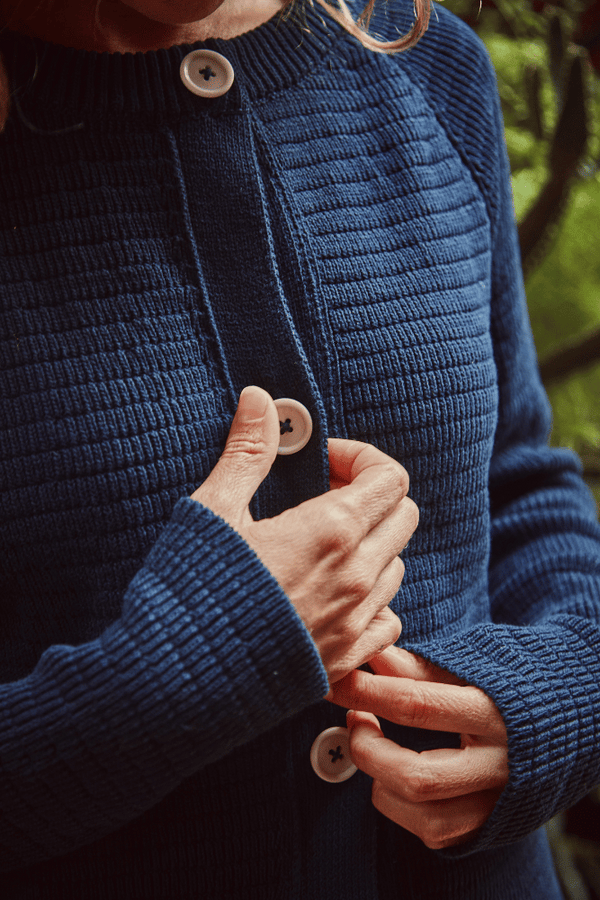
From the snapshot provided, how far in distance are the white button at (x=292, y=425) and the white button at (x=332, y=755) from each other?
0.90 feet

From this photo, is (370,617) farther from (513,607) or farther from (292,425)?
(513,607)

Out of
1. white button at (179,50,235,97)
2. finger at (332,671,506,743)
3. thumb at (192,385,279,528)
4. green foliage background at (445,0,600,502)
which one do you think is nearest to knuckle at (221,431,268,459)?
thumb at (192,385,279,528)

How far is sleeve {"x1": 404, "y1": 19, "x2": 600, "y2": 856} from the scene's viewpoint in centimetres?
66

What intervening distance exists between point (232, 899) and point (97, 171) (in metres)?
0.70

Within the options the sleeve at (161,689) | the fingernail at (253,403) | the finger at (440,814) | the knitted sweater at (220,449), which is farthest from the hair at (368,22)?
the finger at (440,814)

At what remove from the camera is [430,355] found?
0.71 m

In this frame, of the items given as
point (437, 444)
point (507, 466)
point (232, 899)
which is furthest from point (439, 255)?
point (232, 899)

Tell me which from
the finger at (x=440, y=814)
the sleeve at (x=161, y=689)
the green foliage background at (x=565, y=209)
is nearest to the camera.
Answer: the sleeve at (x=161, y=689)

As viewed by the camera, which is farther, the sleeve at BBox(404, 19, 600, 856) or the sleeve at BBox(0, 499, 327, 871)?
the sleeve at BBox(404, 19, 600, 856)

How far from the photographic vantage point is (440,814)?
646 millimetres

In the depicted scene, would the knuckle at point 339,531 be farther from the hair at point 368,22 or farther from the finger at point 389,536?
the hair at point 368,22

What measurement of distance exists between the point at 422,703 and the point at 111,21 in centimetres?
69

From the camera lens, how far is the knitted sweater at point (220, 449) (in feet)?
1.82

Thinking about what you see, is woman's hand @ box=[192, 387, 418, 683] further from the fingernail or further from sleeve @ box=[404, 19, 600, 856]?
sleeve @ box=[404, 19, 600, 856]
